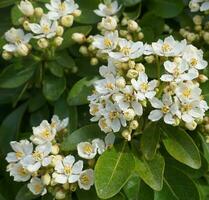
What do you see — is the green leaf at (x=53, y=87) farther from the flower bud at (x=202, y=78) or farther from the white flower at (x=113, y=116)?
the flower bud at (x=202, y=78)

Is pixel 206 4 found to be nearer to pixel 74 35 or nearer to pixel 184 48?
pixel 184 48

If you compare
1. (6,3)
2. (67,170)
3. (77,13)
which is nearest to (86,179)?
(67,170)

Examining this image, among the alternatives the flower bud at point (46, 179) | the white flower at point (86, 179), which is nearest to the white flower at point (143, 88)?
the white flower at point (86, 179)

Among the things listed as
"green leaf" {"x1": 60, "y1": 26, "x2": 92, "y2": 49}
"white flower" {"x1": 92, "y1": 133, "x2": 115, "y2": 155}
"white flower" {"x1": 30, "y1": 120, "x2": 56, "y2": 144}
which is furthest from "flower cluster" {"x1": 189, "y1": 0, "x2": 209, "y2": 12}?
"white flower" {"x1": 30, "y1": 120, "x2": 56, "y2": 144}

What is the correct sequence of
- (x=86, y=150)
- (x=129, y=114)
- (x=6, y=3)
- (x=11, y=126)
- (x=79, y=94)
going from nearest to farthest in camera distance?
(x=129, y=114) < (x=86, y=150) < (x=79, y=94) < (x=11, y=126) < (x=6, y=3)

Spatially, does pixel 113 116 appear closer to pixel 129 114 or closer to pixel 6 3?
pixel 129 114

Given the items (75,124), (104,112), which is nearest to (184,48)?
(104,112)

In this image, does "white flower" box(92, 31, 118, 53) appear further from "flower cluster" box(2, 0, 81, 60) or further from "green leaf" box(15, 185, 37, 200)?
"green leaf" box(15, 185, 37, 200)

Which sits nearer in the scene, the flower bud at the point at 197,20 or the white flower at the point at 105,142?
the white flower at the point at 105,142
